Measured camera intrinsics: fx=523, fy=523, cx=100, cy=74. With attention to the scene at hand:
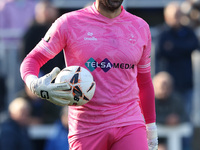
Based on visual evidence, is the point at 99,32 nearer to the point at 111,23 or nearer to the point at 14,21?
the point at 111,23

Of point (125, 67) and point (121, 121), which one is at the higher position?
point (125, 67)

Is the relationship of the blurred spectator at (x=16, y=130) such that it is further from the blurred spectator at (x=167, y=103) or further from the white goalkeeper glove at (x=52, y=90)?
the white goalkeeper glove at (x=52, y=90)

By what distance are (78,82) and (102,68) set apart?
1.12ft

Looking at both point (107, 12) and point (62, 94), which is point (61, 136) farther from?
point (62, 94)

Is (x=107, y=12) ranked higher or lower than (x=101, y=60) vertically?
higher

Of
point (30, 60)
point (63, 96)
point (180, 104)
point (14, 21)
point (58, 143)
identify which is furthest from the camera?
point (14, 21)

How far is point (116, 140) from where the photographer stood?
4.36 m

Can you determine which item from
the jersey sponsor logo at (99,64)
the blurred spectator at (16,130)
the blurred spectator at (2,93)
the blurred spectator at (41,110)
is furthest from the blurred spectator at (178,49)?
the jersey sponsor logo at (99,64)

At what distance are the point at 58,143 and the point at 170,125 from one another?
79.0 inches

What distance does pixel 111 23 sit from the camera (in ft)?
14.9

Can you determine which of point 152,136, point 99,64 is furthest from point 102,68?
point 152,136

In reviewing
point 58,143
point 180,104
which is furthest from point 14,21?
point 180,104

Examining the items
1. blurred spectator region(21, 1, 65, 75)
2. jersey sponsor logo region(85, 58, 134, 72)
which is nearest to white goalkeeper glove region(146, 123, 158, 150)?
jersey sponsor logo region(85, 58, 134, 72)

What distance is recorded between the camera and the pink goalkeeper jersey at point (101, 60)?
14.4 feet
